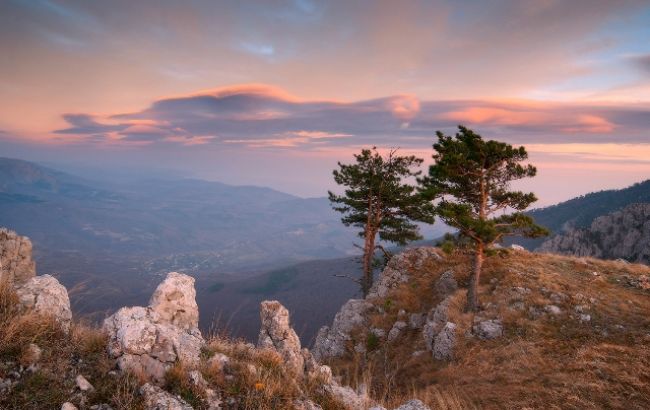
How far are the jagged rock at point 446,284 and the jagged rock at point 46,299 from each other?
2325cm

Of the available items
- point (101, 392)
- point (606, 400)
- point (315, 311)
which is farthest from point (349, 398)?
point (315, 311)

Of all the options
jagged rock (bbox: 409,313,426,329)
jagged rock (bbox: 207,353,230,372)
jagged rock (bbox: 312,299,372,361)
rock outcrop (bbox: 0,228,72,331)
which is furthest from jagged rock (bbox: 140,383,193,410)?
jagged rock (bbox: 312,299,372,361)

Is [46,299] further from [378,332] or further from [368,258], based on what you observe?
[368,258]

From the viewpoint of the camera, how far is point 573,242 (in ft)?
307

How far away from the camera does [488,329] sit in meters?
18.5

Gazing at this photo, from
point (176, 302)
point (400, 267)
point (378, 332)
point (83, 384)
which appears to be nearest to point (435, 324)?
point (378, 332)

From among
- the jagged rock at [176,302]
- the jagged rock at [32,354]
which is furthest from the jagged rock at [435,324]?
the jagged rock at [32,354]

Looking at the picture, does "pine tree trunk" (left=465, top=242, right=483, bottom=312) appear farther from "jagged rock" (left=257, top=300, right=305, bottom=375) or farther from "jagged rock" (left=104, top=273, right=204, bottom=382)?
"jagged rock" (left=104, top=273, right=204, bottom=382)

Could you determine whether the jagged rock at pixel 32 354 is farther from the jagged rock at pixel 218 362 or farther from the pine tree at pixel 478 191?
the pine tree at pixel 478 191

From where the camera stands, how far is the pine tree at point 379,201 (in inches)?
1194

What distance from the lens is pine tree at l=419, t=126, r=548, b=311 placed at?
63.3 ft

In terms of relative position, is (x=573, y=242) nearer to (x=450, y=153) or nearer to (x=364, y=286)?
(x=364, y=286)

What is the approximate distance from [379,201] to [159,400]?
27.1 m

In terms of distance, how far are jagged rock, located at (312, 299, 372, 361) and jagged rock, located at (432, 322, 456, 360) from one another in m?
8.71
